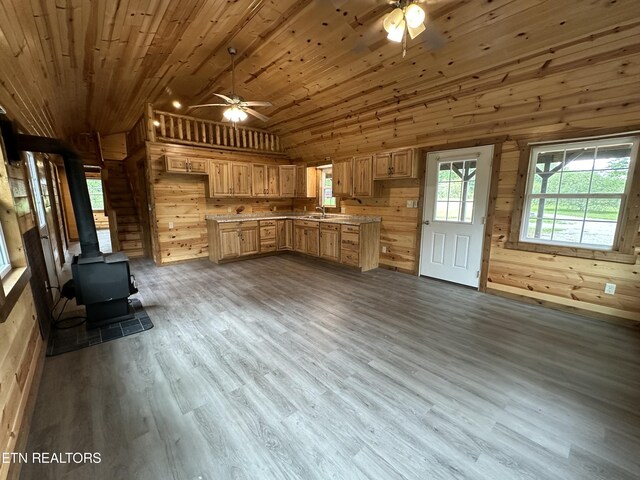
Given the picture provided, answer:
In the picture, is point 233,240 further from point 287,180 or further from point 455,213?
point 455,213

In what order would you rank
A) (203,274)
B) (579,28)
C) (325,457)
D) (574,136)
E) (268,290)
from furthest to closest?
(203,274), (268,290), (574,136), (579,28), (325,457)

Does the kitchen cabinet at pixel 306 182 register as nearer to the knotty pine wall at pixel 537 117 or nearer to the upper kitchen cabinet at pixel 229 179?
the upper kitchen cabinet at pixel 229 179

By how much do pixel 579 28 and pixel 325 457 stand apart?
385 centimetres

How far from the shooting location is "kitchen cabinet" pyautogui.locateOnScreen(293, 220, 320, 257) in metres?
5.71

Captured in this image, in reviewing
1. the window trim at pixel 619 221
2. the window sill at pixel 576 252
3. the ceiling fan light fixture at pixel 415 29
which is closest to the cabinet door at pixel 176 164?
the ceiling fan light fixture at pixel 415 29

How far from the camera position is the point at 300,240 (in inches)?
240

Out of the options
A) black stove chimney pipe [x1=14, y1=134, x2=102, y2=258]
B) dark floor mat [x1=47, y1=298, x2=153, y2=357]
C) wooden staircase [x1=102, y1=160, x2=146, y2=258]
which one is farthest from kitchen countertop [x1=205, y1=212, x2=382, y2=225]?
dark floor mat [x1=47, y1=298, x2=153, y2=357]

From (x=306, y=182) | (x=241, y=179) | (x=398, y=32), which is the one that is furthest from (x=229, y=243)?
(x=398, y=32)

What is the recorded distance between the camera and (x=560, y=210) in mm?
3348

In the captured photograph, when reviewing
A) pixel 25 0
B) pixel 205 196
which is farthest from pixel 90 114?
pixel 25 0

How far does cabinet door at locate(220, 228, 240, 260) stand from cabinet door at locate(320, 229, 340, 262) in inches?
69.0

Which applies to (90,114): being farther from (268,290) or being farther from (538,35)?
(538,35)

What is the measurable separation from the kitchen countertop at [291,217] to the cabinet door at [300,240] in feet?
0.89

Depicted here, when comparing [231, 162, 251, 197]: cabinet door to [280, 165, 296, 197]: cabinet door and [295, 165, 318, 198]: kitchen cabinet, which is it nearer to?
[280, 165, 296, 197]: cabinet door
